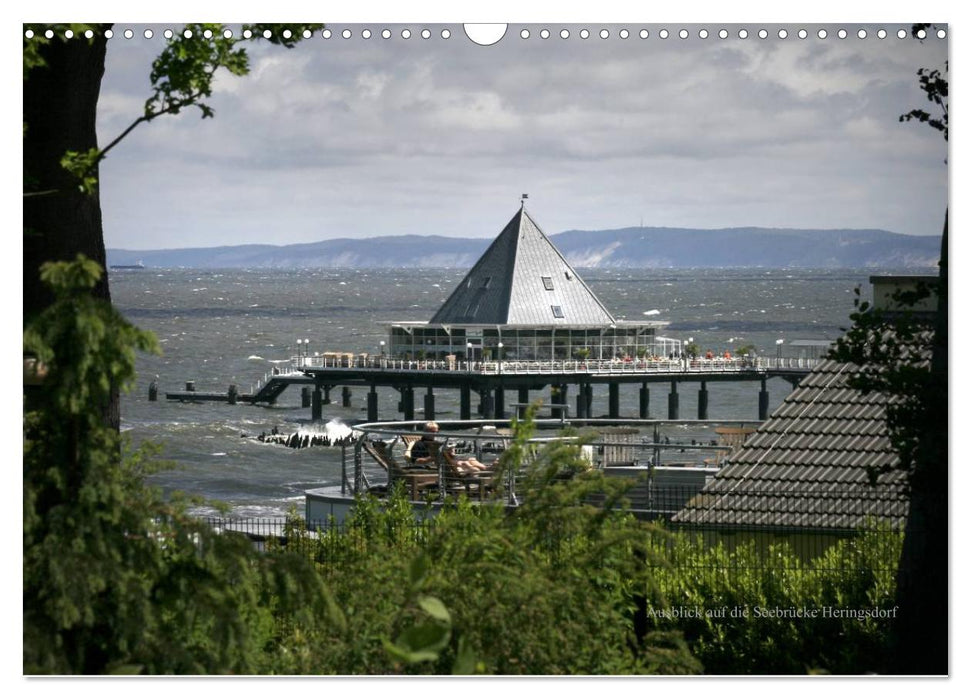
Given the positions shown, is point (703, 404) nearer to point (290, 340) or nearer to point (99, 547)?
point (290, 340)

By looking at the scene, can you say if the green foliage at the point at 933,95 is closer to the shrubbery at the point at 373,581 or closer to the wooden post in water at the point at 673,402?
the shrubbery at the point at 373,581

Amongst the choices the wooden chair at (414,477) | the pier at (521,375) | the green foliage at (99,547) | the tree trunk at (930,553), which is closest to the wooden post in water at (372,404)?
the pier at (521,375)

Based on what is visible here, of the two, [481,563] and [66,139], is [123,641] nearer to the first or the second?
[481,563]

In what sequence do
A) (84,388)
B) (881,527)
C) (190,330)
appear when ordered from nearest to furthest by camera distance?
(84,388) < (881,527) < (190,330)

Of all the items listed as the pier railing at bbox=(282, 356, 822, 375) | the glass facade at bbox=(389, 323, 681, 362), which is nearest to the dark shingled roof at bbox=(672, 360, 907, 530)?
the pier railing at bbox=(282, 356, 822, 375)

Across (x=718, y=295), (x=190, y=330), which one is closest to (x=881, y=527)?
(x=190, y=330)
